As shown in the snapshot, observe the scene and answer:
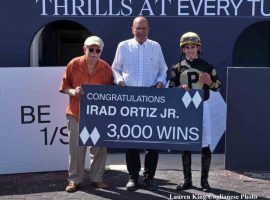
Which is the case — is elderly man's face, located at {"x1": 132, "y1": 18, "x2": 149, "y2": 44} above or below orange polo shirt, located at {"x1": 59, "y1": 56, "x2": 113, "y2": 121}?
above

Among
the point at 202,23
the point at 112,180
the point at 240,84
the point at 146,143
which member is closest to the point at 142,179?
the point at 112,180

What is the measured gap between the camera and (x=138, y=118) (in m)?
5.50

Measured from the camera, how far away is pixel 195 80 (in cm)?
541

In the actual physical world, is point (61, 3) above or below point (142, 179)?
above

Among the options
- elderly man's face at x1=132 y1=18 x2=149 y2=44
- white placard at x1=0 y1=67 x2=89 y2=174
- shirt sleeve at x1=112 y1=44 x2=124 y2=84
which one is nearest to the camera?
elderly man's face at x1=132 y1=18 x2=149 y2=44

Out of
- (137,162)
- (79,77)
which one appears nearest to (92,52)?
(79,77)

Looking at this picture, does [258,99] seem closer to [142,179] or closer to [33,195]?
[142,179]

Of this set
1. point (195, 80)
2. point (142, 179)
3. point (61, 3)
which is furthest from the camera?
point (61, 3)

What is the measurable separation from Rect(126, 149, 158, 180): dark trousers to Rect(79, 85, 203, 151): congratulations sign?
17 centimetres

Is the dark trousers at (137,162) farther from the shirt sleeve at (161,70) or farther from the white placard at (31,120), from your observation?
the white placard at (31,120)

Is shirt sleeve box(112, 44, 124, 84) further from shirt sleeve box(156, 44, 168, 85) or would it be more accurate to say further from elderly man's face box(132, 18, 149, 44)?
shirt sleeve box(156, 44, 168, 85)

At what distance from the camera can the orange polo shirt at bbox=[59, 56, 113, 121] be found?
5504 millimetres

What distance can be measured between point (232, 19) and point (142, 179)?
2567 mm

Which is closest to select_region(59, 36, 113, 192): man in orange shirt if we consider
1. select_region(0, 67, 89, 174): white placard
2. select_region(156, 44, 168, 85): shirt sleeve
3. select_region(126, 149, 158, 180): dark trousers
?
select_region(126, 149, 158, 180): dark trousers
